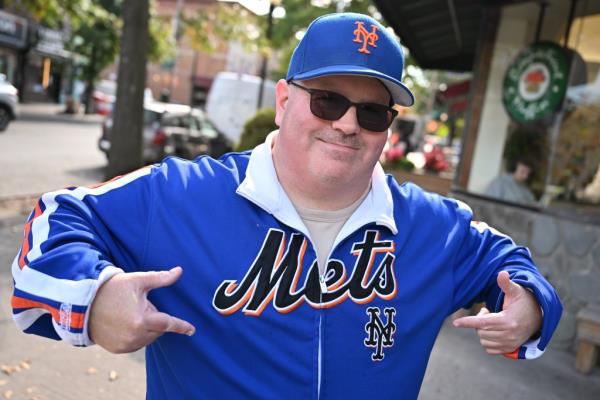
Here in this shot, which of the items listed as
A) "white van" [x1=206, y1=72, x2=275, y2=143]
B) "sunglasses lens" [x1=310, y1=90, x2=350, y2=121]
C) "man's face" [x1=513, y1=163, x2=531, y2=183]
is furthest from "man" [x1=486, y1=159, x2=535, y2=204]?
"white van" [x1=206, y1=72, x2=275, y2=143]

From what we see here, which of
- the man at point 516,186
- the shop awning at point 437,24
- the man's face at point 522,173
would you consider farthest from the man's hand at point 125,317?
the shop awning at point 437,24

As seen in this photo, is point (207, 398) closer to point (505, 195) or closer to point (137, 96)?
point (505, 195)

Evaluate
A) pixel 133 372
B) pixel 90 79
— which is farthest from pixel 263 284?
pixel 90 79

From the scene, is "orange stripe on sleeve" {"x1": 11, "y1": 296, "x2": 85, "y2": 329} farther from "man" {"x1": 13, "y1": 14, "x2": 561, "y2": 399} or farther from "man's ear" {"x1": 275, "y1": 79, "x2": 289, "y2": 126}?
"man's ear" {"x1": 275, "y1": 79, "x2": 289, "y2": 126}

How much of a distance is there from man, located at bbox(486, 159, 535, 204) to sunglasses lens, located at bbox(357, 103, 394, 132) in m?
4.82

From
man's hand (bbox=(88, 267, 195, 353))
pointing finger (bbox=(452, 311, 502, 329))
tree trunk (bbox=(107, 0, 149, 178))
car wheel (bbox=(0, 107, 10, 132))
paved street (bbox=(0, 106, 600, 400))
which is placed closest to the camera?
man's hand (bbox=(88, 267, 195, 353))

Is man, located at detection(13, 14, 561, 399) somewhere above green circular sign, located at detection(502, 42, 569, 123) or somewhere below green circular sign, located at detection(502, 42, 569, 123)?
below

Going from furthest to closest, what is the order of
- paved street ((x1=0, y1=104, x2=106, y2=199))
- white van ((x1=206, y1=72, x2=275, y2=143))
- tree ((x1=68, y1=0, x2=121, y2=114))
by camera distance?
1. tree ((x1=68, y1=0, x2=121, y2=114))
2. white van ((x1=206, y1=72, x2=275, y2=143))
3. paved street ((x1=0, y1=104, x2=106, y2=199))

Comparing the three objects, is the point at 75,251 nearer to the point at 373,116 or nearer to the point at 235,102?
the point at 373,116

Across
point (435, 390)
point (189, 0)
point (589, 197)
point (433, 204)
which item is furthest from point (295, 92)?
point (189, 0)

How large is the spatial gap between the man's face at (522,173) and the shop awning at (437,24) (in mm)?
1921

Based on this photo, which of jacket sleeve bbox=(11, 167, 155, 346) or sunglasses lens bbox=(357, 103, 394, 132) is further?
sunglasses lens bbox=(357, 103, 394, 132)

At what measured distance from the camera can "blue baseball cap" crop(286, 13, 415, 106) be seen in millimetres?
1728

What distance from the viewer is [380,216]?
1.87m
